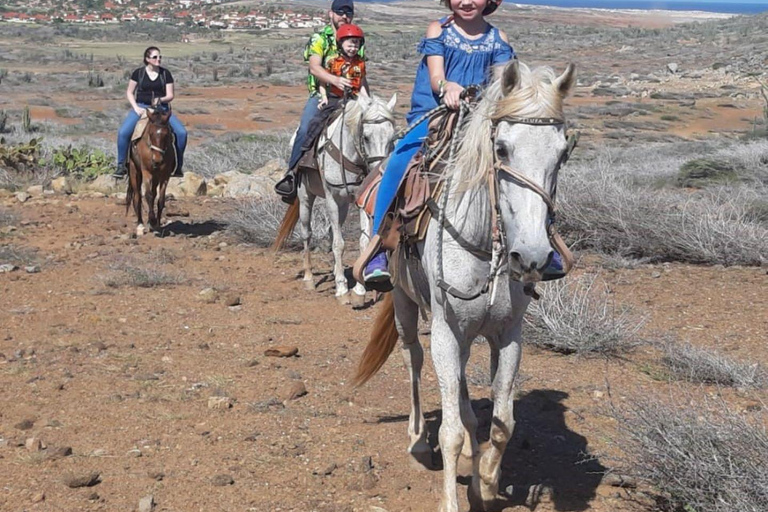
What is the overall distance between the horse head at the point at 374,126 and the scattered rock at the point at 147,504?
15.3 feet

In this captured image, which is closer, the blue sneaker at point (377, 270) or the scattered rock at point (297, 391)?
the blue sneaker at point (377, 270)

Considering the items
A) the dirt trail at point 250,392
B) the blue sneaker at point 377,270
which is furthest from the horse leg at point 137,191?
the blue sneaker at point 377,270

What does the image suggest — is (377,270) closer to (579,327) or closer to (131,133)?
(579,327)

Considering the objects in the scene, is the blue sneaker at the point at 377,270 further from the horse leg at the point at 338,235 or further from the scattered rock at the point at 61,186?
the scattered rock at the point at 61,186

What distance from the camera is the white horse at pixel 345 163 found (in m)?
8.84

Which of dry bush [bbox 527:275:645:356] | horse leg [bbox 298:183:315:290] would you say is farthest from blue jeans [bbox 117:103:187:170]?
dry bush [bbox 527:275:645:356]

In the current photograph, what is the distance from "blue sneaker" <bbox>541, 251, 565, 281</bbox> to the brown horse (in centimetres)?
925

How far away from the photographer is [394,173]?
4891 mm

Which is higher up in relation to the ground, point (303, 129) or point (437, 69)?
point (437, 69)

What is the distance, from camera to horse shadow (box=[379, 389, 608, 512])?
4.87 m

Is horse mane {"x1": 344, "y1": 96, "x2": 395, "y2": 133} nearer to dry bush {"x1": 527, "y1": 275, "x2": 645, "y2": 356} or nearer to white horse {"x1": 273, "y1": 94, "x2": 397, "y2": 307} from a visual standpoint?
white horse {"x1": 273, "y1": 94, "x2": 397, "y2": 307}

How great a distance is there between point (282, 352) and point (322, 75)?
330 centimetres

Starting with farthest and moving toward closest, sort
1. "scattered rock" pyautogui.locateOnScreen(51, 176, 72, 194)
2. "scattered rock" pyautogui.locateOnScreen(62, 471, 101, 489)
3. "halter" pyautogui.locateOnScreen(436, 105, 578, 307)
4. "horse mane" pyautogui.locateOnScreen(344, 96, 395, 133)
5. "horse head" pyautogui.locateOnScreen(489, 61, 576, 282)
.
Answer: "scattered rock" pyautogui.locateOnScreen(51, 176, 72, 194) < "horse mane" pyautogui.locateOnScreen(344, 96, 395, 133) < "scattered rock" pyautogui.locateOnScreen(62, 471, 101, 489) < "halter" pyautogui.locateOnScreen(436, 105, 578, 307) < "horse head" pyautogui.locateOnScreen(489, 61, 576, 282)

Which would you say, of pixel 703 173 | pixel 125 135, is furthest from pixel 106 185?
pixel 703 173
